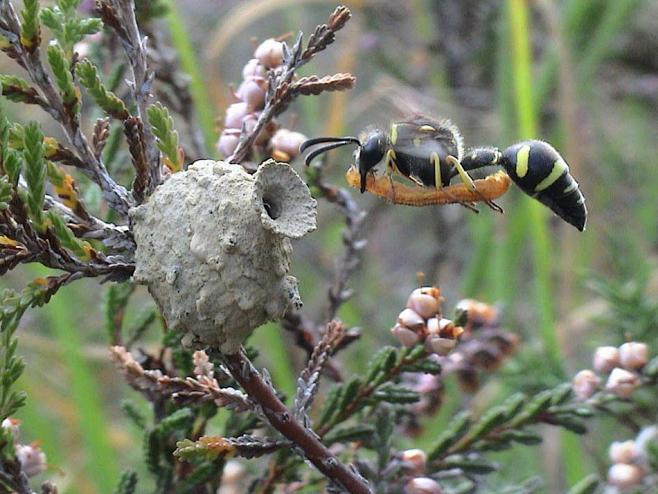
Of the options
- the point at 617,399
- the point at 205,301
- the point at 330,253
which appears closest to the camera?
the point at 205,301

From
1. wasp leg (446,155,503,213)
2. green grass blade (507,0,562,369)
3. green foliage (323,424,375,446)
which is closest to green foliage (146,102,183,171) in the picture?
wasp leg (446,155,503,213)

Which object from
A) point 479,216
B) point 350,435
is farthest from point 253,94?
point 479,216

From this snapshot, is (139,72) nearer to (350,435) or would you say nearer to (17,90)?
(17,90)

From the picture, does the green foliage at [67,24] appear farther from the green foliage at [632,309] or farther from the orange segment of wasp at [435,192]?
the green foliage at [632,309]

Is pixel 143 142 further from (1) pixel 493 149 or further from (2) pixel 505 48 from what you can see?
(2) pixel 505 48

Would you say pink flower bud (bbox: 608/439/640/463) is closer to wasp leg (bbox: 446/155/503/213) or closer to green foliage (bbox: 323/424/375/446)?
green foliage (bbox: 323/424/375/446)

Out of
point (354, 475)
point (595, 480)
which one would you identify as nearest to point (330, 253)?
point (595, 480)

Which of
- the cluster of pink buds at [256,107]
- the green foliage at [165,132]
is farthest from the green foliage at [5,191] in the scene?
the cluster of pink buds at [256,107]
